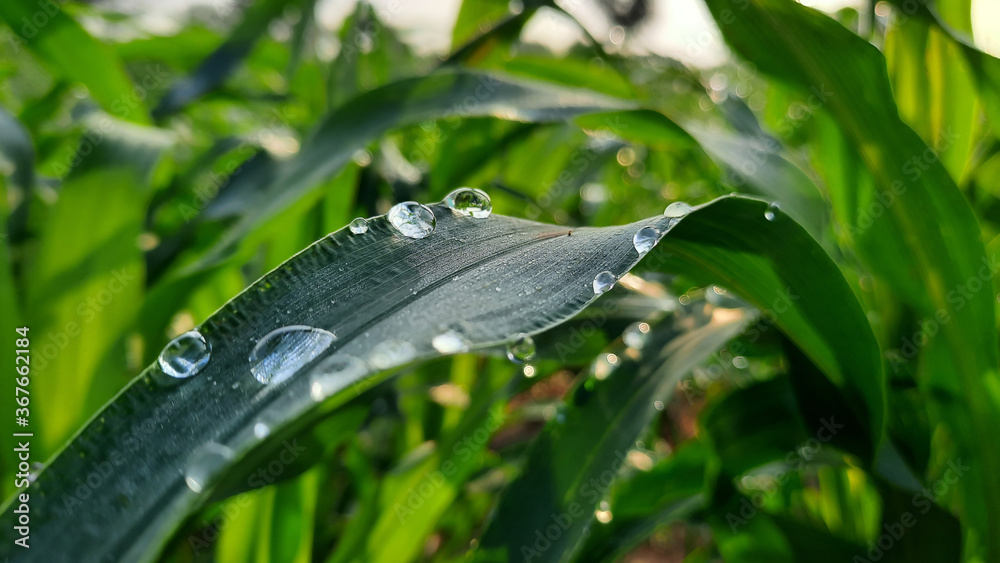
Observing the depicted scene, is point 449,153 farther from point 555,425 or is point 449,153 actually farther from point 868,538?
point 868,538

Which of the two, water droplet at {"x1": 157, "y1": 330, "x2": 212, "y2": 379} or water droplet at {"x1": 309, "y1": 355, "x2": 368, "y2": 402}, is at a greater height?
water droplet at {"x1": 309, "y1": 355, "x2": 368, "y2": 402}

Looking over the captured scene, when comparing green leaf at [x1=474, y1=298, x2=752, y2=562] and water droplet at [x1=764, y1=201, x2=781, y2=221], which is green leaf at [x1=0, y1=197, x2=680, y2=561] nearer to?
water droplet at [x1=764, y1=201, x2=781, y2=221]

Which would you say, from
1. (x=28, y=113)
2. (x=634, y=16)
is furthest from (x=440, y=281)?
(x=634, y=16)
